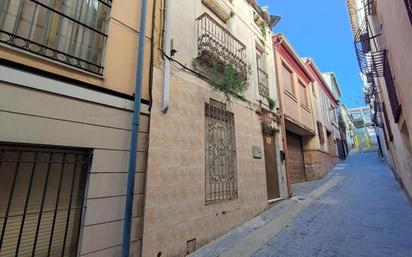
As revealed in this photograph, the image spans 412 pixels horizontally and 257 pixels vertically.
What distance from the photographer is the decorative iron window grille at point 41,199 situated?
8.89 ft

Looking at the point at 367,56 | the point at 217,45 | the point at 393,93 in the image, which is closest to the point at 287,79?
the point at 367,56

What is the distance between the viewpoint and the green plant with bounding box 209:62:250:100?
5703mm

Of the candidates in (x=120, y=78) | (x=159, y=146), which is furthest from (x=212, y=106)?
(x=120, y=78)

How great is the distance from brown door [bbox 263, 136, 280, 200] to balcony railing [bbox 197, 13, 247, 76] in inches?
96.3

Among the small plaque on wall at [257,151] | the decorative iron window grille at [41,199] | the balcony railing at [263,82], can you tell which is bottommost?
the decorative iron window grille at [41,199]

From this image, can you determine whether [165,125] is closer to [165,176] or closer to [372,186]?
[165,176]

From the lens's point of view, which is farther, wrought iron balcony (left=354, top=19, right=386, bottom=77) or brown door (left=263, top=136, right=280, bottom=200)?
brown door (left=263, top=136, right=280, bottom=200)

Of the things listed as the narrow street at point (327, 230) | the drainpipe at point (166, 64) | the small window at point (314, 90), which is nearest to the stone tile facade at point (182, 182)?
the drainpipe at point (166, 64)

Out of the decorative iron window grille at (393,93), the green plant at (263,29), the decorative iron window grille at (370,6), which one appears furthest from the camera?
the green plant at (263,29)

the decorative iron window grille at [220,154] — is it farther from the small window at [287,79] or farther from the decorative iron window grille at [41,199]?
the small window at [287,79]

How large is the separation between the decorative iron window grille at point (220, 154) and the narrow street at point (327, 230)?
2.91 feet

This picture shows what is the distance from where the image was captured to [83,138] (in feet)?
10.5

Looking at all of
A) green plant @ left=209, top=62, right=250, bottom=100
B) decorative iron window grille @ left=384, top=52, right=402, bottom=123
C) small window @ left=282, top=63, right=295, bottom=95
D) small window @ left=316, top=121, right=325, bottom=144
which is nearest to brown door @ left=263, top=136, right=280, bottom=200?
green plant @ left=209, top=62, right=250, bottom=100

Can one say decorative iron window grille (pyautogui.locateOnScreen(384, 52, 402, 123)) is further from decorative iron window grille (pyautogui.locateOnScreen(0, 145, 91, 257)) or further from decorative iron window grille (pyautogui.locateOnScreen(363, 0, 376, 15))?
decorative iron window grille (pyautogui.locateOnScreen(0, 145, 91, 257))
